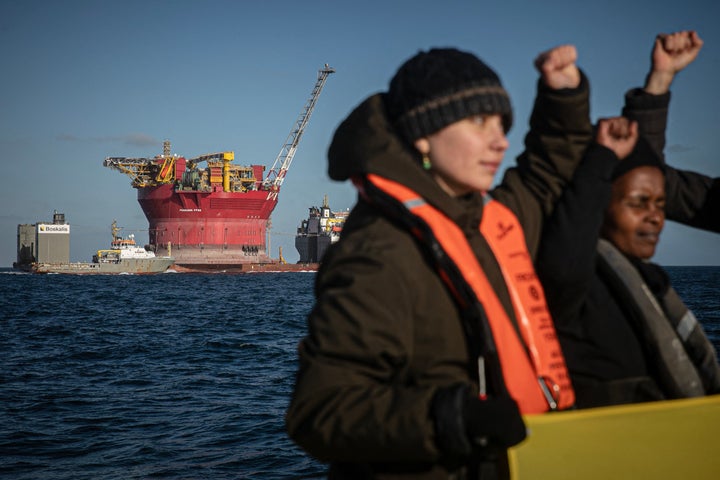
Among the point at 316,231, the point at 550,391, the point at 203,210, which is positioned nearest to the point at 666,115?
the point at 550,391

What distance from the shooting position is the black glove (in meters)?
1.43

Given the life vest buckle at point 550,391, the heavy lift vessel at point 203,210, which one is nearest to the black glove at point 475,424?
the life vest buckle at point 550,391

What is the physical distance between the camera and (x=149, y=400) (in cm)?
1119

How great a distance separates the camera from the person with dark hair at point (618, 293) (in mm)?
1937

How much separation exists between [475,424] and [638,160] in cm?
124

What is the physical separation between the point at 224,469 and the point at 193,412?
2816mm

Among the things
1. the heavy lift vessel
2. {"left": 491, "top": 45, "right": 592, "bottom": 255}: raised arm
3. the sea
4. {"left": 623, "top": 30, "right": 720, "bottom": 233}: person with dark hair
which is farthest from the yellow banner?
the heavy lift vessel

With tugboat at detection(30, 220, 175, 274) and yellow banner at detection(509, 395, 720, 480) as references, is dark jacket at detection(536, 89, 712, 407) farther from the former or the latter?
tugboat at detection(30, 220, 175, 274)

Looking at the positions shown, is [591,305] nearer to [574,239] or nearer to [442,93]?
[574,239]

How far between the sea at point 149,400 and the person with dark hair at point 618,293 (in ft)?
19.9

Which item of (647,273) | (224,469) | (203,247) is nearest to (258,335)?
(224,469)

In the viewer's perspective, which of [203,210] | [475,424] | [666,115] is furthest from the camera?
[203,210]

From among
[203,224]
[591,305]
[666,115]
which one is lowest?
[591,305]

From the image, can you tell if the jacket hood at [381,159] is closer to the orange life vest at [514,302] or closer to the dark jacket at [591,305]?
the orange life vest at [514,302]
